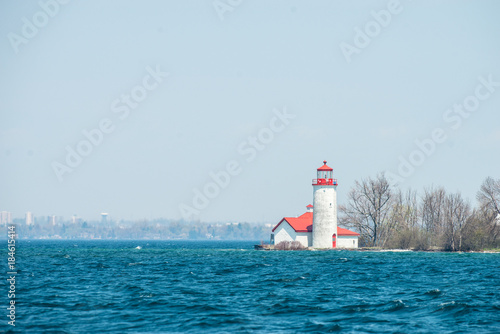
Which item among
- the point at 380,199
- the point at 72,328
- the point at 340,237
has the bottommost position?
the point at 72,328

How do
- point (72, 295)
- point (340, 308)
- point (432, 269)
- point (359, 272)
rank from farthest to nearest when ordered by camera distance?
point (432, 269), point (359, 272), point (72, 295), point (340, 308)

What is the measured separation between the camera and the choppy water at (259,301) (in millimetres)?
26141

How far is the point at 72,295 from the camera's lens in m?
34.7

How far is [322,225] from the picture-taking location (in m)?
81.1

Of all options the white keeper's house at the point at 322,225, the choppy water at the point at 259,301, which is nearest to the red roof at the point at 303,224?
the white keeper's house at the point at 322,225

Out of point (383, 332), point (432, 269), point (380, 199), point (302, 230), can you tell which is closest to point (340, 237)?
point (302, 230)

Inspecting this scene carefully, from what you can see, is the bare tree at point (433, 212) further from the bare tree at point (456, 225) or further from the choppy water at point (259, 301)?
the choppy water at point (259, 301)

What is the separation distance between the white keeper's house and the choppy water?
94.1 feet

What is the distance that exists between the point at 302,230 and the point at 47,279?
45.8 metres

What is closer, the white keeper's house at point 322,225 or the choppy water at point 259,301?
the choppy water at point 259,301

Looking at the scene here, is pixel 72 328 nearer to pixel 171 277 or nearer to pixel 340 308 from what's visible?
pixel 340 308

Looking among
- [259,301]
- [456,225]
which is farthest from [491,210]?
[259,301]

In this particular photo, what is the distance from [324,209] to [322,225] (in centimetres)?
233

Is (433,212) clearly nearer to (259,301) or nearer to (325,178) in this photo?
(325,178)
